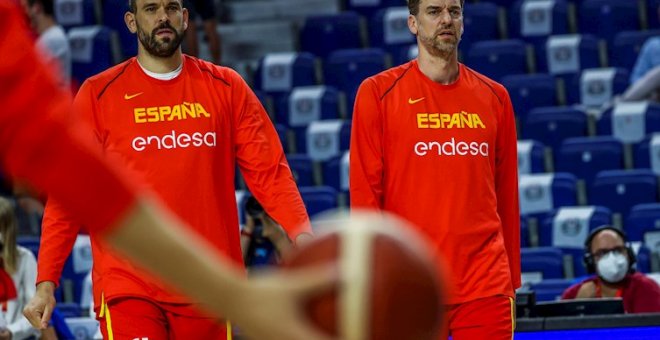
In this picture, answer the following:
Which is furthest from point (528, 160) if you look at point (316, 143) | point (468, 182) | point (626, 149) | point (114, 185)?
point (114, 185)

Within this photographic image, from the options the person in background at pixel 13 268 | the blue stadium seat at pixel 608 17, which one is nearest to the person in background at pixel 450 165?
the person in background at pixel 13 268

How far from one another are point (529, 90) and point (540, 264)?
8.77ft

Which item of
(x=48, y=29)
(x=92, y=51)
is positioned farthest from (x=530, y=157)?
(x=92, y=51)

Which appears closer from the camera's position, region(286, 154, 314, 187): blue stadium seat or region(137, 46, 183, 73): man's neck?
region(137, 46, 183, 73): man's neck

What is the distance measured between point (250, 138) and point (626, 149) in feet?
21.2

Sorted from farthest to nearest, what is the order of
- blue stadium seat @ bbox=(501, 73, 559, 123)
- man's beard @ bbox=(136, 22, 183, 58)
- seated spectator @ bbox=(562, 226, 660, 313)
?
blue stadium seat @ bbox=(501, 73, 559, 123) → seated spectator @ bbox=(562, 226, 660, 313) → man's beard @ bbox=(136, 22, 183, 58)

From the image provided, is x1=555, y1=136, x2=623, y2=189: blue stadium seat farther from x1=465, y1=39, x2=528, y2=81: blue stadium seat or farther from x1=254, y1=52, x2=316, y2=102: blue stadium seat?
x1=254, y1=52, x2=316, y2=102: blue stadium seat

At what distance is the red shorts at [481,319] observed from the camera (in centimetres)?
557

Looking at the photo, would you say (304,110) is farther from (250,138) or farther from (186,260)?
(186,260)

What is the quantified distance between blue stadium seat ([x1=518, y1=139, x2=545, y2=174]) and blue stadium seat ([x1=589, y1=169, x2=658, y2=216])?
0.57 m

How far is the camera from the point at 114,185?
2166mm

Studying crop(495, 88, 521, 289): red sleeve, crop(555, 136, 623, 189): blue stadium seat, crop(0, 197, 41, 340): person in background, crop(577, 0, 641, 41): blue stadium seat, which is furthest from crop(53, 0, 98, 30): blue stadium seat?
crop(495, 88, 521, 289): red sleeve

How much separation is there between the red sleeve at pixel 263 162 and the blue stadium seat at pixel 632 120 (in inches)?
254

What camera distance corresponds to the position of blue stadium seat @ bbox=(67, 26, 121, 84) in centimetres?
1353
